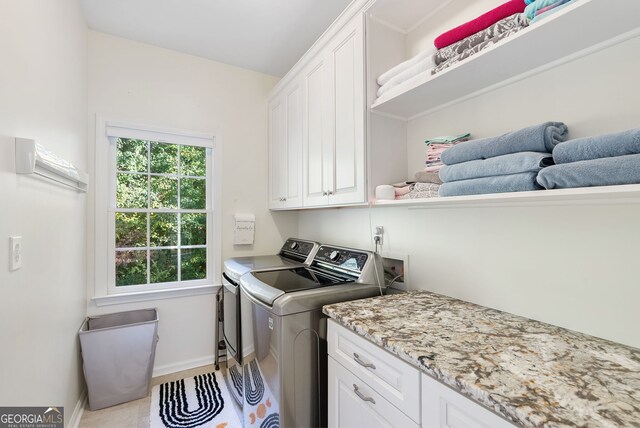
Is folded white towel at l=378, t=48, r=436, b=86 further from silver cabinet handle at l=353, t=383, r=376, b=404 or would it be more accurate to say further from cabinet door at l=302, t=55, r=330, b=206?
silver cabinet handle at l=353, t=383, r=376, b=404

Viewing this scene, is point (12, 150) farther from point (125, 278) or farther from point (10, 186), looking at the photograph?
point (125, 278)

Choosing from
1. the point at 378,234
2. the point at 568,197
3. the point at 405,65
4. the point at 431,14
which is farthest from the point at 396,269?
the point at 431,14

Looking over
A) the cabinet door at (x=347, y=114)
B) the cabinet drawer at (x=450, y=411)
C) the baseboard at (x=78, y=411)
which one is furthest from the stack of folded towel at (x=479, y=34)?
the baseboard at (x=78, y=411)

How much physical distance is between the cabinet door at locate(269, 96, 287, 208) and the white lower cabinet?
1480 mm

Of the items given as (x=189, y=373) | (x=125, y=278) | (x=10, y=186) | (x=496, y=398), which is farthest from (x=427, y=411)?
(x=125, y=278)

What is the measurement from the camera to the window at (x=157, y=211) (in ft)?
7.60

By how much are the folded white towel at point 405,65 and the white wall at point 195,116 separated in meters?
1.57

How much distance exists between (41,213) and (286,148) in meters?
1.57

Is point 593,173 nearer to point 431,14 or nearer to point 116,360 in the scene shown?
point 431,14

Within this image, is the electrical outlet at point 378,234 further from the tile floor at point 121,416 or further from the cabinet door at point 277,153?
the tile floor at point 121,416

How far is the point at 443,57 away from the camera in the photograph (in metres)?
1.23

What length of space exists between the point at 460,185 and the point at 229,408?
2038 millimetres

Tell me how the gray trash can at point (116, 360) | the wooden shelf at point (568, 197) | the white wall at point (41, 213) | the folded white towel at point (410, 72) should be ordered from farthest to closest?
the gray trash can at point (116, 360) → the folded white towel at point (410, 72) → the white wall at point (41, 213) → the wooden shelf at point (568, 197)

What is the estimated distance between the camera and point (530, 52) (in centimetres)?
104
